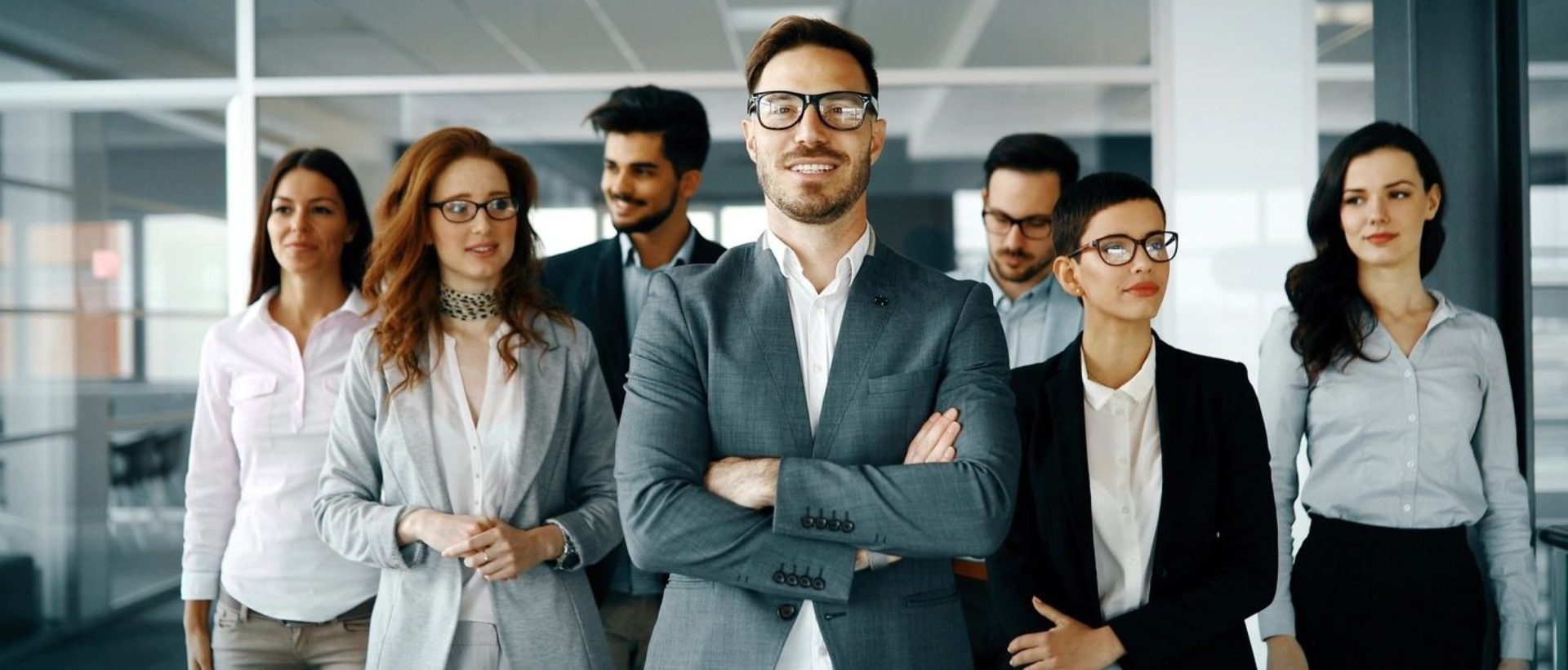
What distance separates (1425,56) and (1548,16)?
0.35 metres

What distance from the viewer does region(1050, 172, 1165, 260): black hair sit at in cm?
245

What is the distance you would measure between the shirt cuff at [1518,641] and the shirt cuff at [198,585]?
323 cm

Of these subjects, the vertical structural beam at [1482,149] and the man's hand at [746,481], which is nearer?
the man's hand at [746,481]

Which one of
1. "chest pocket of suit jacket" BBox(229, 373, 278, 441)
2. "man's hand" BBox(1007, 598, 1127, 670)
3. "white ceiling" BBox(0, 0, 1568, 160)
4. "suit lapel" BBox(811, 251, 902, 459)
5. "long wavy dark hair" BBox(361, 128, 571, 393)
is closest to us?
"suit lapel" BBox(811, 251, 902, 459)

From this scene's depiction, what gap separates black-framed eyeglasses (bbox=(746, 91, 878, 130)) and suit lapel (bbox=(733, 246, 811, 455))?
26cm

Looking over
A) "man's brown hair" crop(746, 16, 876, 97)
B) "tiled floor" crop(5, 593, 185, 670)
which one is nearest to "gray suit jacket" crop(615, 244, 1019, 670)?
"man's brown hair" crop(746, 16, 876, 97)

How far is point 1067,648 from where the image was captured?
2.15 m

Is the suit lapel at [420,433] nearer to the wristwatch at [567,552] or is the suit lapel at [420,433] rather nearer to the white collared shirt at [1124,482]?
the wristwatch at [567,552]

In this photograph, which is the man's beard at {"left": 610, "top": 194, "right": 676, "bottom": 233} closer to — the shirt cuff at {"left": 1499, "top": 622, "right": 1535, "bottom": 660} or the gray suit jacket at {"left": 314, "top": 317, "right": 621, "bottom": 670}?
the gray suit jacket at {"left": 314, "top": 317, "right": 621, "bottom": 670}

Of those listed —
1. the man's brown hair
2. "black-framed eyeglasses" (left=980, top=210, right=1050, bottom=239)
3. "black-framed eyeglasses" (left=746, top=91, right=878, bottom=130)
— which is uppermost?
the man's brown hair

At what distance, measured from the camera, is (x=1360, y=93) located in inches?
164

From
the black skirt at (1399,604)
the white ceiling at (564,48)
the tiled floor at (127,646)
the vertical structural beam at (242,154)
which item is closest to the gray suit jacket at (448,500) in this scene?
the black skirt at (1399,604)

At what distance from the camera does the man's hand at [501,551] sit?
2.29m

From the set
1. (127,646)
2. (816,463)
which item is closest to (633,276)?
(816,463)
